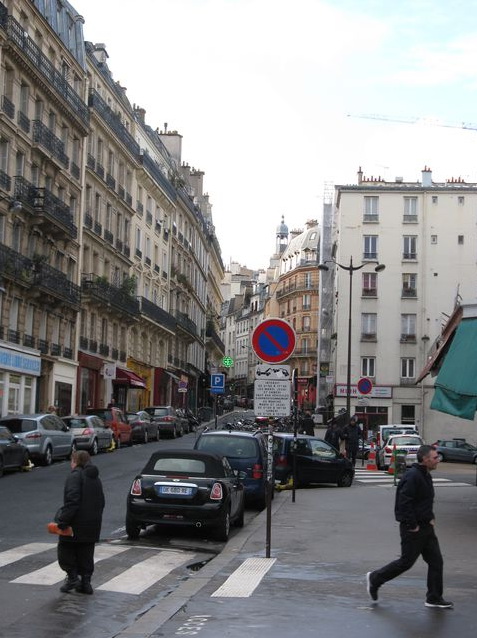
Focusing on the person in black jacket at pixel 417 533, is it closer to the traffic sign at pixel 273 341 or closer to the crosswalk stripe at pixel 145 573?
the crosswalk stripe at pixel 145 573

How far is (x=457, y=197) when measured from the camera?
69.6 meters

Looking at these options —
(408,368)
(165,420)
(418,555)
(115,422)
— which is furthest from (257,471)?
(408,368)

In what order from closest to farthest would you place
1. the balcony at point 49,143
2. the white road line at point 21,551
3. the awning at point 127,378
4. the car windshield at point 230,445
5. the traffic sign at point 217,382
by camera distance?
the white road line at point 21,551, the car windshield at point 230,445, the balcony at point 49,143, the traffic sign at point 217,382, the awning at point 127,378

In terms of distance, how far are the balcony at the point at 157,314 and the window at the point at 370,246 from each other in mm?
15054

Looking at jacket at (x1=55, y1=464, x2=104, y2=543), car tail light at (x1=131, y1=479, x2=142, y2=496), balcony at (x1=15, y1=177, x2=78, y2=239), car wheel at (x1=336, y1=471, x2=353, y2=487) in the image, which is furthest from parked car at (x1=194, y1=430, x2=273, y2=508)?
balcony at (x1=15, y1=177, x2=78, y2=239)

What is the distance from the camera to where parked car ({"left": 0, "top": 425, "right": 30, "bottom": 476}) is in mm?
25609

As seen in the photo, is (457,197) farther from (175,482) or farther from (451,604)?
(451,604)

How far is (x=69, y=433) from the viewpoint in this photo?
3262 centimetres

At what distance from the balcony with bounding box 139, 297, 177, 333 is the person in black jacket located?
56491mm

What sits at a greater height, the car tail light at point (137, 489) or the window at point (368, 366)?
the window at point (368, 366)

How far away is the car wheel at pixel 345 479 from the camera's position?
2614 centimetres

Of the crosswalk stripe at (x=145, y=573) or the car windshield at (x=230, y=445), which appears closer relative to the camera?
the crosswalk stripe at (x=145, y=573)

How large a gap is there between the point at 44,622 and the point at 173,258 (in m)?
70.8

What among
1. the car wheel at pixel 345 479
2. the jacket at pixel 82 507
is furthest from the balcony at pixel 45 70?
the jacket at pixel 82 507
